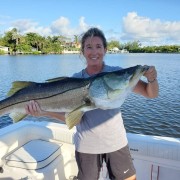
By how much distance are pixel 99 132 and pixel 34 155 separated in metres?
1.71

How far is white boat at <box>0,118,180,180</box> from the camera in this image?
404 centimetres

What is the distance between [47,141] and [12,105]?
1.88 m

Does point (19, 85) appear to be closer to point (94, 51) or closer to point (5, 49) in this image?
point (94, 51)

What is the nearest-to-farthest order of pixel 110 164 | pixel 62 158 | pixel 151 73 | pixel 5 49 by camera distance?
1. pixel 151 73
2. pixel 110 164
3. pixel 62 158
4. pixel 5 49

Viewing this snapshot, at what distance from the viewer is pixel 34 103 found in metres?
2.92

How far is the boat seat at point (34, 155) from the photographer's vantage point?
13.5 feet

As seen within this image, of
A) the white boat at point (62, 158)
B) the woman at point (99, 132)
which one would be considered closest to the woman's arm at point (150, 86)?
the woman at point (99, 132)

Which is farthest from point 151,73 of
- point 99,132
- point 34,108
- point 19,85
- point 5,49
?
point 5,49

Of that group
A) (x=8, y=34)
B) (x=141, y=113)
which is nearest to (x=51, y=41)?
(x=8, y=34)

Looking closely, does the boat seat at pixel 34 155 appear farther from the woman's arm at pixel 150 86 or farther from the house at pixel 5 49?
the house at pixel 5 49

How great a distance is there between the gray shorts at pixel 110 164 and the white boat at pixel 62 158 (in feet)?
3.54

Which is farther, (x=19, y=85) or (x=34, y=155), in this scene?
(x=34, y=155)

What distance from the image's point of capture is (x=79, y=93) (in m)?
2.71

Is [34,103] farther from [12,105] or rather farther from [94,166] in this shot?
[94,166]
